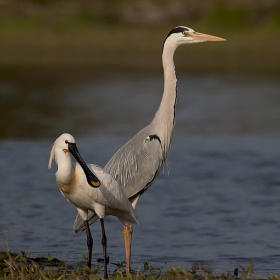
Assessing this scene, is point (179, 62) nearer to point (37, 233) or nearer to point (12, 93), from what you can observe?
point (12, 93)

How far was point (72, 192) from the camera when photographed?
20.3 ft

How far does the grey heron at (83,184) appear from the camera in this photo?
A: 5.96 meters

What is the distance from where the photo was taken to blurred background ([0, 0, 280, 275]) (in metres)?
8.30

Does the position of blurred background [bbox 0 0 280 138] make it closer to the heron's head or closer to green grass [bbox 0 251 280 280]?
the heron's head

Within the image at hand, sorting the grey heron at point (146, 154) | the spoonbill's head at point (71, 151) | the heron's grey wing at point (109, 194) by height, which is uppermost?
the grey heron at point (146, 154)

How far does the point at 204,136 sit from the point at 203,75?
8690mm

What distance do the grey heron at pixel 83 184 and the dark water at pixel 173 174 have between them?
1.33 feet

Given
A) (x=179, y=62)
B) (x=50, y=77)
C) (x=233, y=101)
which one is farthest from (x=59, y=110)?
(x=179, y=62)

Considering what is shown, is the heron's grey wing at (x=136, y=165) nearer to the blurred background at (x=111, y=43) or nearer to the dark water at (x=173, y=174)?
the dark water at (x=173, y=174)

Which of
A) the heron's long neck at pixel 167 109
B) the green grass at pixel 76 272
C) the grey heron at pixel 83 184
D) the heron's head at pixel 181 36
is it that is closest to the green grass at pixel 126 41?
the heron's head at pixel 181 36

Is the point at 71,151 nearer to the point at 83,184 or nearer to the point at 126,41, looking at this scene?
the point at 83,184

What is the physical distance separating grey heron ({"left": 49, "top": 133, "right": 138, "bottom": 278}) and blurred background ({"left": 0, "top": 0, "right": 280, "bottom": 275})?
0.44 metres

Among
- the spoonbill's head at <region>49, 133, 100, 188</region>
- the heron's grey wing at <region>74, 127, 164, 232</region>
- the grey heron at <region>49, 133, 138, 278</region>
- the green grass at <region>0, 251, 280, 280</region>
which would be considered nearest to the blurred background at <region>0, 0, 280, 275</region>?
the green grass at <region>0, 251, 280, 280</region>

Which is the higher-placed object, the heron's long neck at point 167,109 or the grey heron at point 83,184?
the heron's long neck at point 167,109
